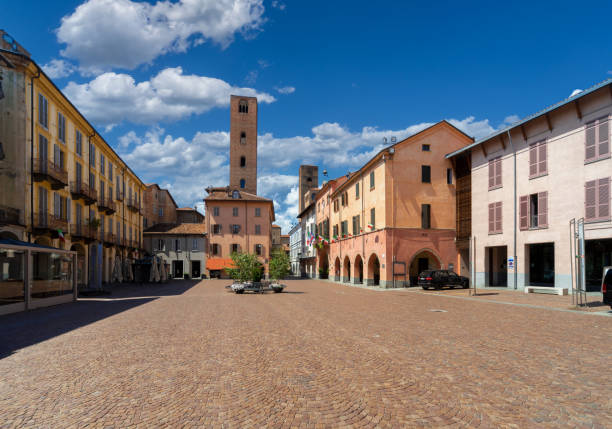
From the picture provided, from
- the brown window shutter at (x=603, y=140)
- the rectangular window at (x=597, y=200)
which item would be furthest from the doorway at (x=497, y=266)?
the brown window shutter at (x=603, y=140)

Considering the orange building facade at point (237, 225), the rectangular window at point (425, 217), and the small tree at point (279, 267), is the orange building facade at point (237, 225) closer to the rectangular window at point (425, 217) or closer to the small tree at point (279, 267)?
the small tree at point (279, 267)

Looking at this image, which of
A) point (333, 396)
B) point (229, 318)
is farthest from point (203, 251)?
point (333, 396)

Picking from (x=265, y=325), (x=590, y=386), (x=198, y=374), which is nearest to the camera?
(x=590, y=386)

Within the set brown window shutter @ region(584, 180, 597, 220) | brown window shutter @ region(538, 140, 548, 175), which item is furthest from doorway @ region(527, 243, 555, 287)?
brown window shutter @ region(584, 180, 597, 220)

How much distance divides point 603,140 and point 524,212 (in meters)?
6.23

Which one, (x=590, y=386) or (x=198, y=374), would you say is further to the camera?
(x=198, y=374)

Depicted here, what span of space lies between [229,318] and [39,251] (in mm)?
9252

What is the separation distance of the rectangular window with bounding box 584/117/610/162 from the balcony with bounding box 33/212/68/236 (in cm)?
2984

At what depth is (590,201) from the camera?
68.5 ft

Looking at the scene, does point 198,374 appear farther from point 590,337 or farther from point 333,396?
point 590,337

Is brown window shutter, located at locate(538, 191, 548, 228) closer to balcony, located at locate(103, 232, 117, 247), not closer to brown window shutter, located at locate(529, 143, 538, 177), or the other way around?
brown window shutter, located at locate(529, 143, 538, 177)

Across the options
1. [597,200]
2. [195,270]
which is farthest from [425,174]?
[195,270]

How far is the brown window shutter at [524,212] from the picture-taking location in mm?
25125

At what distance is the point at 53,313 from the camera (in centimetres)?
1545
